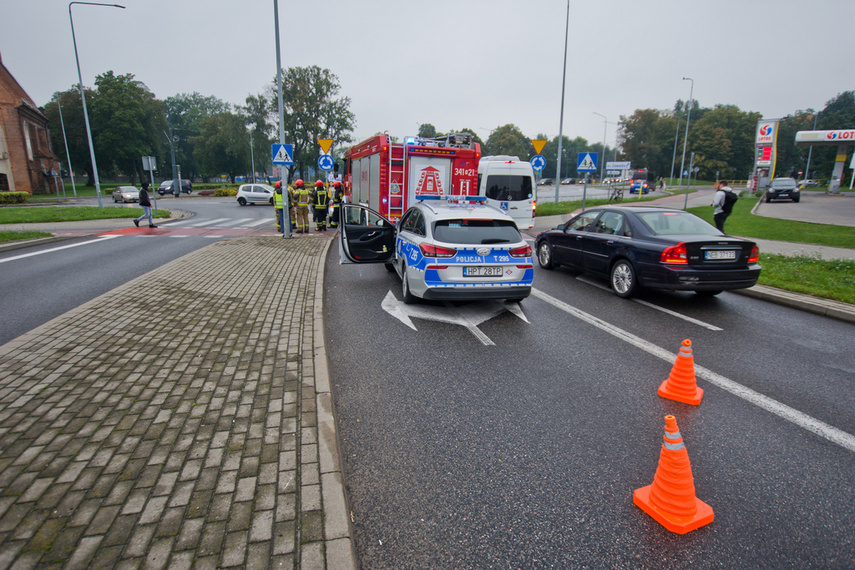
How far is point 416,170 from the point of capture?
12273 mm

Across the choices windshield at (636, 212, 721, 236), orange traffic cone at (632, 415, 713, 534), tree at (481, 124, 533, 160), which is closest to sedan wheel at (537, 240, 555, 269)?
windshield at (636, 212, 721, 236)

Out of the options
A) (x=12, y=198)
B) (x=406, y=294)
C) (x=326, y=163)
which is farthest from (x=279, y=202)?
(x=12, y=198)

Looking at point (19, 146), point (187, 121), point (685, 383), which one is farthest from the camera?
point (187, 121)

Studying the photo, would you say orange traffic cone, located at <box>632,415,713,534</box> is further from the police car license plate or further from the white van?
the white van

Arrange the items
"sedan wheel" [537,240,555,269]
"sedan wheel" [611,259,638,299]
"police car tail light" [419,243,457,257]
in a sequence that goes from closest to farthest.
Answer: "police car tail light" [419,243,457,257] → "sedan wheel" [611,259,638,299] → "sedan wheel" [537,240,555,269]

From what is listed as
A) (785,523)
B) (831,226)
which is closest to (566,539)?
(785,523)

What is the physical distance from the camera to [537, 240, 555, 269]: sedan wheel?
10.4 metres

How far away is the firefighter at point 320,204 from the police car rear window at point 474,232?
12497 mm

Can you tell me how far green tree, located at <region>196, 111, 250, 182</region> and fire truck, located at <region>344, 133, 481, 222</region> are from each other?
187ft

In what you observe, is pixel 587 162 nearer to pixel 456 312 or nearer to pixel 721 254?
pixel 721 254

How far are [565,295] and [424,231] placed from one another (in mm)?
2998

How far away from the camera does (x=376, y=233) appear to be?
9.04m

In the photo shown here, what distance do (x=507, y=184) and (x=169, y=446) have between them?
15095 millimetres

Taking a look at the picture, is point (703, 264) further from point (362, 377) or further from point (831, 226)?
point (831, 226)
